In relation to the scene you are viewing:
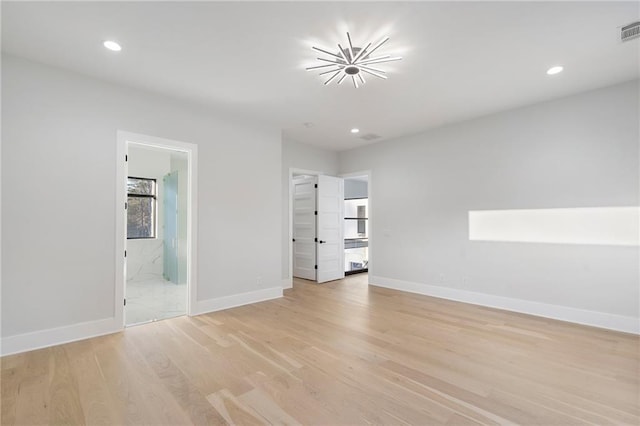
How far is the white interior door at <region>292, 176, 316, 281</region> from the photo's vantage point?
6379mm

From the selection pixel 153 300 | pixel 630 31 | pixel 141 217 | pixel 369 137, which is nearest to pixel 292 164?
pixel 369 137

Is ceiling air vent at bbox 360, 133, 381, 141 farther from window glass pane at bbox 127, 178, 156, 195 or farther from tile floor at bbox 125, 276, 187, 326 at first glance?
window glass pane at bbox 127, 178, 156, 195

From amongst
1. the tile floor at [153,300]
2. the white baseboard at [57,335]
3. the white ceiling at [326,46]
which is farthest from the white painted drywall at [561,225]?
the white baseboard at [57,335]

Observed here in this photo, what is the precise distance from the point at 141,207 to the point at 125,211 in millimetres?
3737

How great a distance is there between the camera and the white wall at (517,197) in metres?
3.50

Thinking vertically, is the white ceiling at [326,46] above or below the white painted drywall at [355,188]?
above

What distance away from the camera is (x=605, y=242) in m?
3.56

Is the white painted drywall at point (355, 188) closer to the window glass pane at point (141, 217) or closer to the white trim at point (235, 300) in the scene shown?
the white trim at point (235, 300)

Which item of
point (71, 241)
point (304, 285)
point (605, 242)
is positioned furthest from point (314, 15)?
point (304, 285)

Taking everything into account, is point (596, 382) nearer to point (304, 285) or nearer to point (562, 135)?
point (562, 135)

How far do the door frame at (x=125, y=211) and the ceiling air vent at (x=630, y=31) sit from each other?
477cm

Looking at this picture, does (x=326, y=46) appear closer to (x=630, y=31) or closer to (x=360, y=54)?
(x=360, y=54)

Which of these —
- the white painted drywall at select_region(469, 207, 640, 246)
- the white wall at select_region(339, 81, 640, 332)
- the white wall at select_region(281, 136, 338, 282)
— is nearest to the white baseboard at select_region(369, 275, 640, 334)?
the white wall at select_region(339, 81, 640, 332)

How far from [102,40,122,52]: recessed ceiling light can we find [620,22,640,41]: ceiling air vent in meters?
Answer: 4.56
